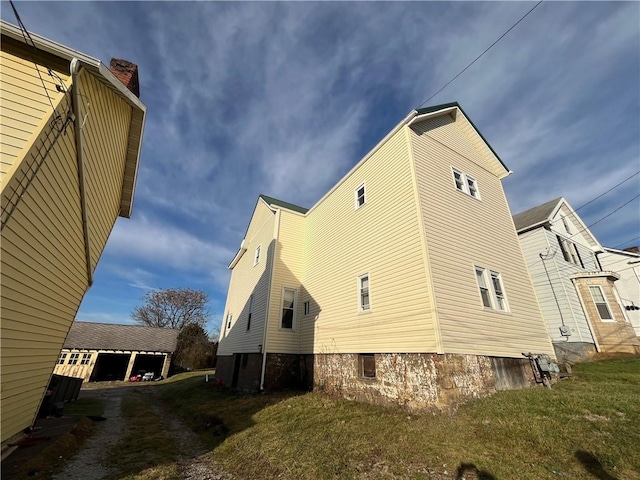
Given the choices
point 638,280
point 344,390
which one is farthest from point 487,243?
point 638,280

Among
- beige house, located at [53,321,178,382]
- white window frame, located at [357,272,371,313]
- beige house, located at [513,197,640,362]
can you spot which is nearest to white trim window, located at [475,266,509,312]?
white window frame, located at [357,272,371,313]

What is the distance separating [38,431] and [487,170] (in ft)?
63.5

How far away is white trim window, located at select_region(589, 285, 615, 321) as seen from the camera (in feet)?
50.2

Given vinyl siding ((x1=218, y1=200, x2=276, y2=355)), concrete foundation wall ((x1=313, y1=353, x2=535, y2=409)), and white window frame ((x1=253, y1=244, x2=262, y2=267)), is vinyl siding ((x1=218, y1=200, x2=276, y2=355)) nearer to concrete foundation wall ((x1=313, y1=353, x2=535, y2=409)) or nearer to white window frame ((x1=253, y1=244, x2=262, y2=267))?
white window frame ((x1=253, y1=244, x2=262, y2=267))

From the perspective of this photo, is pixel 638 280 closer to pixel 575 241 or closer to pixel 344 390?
pixel 575 241

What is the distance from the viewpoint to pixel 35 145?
194 inches

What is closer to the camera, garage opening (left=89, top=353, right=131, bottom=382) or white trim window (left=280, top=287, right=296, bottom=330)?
white trim window (left=280, top=287, right=296, bottom=330)

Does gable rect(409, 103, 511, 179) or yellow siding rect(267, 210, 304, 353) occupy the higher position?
gable rect(409, 103, 511, 179)

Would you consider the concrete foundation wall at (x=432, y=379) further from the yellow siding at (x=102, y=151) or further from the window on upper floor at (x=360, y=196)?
the yellow siding at (x=102, y=151)

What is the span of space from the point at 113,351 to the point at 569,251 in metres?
41.2

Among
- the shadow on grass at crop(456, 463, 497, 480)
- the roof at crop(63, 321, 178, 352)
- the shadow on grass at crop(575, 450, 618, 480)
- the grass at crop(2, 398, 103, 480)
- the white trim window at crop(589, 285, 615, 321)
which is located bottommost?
the grass at crop(2, 398, 103, 480)

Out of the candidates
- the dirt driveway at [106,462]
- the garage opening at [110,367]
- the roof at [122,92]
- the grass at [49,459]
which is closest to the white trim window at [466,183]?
the roof at [122,92]

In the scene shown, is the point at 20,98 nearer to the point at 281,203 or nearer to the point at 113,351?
the point at 281,203

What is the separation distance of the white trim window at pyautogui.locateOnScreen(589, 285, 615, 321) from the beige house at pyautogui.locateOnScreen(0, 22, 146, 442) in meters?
23.4
